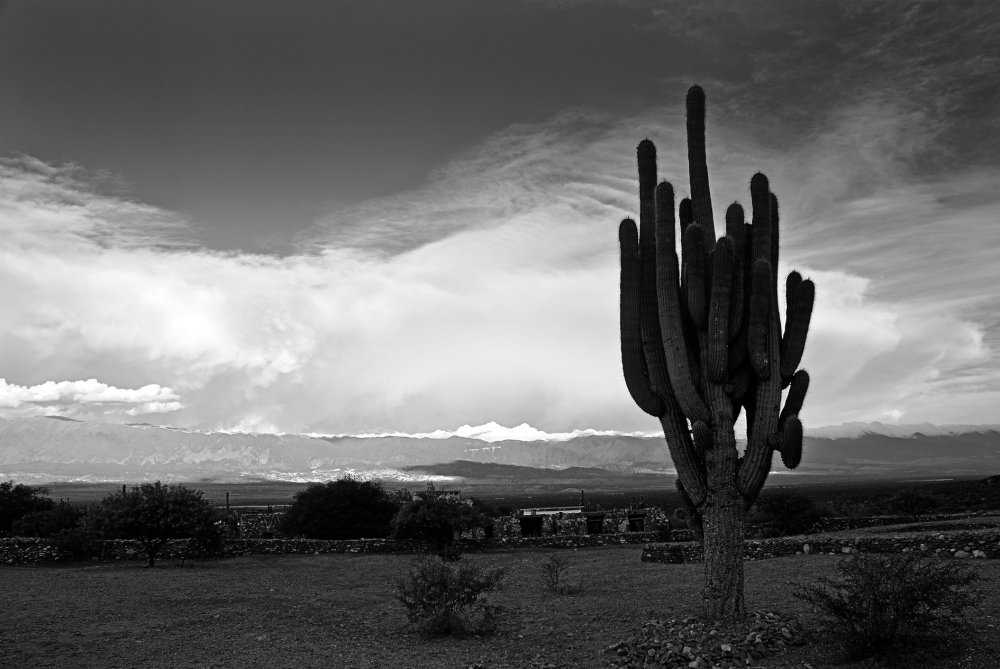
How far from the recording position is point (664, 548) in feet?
84.8

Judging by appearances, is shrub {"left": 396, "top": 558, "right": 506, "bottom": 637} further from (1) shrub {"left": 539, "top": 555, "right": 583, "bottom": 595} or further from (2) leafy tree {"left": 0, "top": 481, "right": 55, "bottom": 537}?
(2) leafy tree {"left": 0, "top": 481, "right": 55, "bottom": 537}

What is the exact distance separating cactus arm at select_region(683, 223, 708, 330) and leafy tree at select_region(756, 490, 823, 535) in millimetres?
21839

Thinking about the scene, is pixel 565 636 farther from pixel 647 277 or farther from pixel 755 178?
pixel 755 178

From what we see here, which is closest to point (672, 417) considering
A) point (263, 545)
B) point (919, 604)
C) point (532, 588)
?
point (919, 604)

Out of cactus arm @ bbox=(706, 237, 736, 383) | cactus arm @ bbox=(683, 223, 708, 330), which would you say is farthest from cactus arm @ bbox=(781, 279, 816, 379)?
cactus arm @ bbox=(683, 223, 708, 330)

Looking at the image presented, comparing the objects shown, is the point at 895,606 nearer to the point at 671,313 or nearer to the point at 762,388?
the point at 762,388

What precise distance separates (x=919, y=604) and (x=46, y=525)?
3531cm

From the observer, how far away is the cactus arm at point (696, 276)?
14070mm

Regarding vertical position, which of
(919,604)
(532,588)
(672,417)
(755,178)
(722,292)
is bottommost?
(532,588)

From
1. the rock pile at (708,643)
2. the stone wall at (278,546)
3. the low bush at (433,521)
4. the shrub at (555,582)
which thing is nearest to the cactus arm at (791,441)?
the rock pile at (708,643)

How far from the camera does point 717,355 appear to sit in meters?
13.6

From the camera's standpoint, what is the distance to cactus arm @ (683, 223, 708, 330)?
14.1 m

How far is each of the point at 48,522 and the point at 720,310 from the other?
33.0m

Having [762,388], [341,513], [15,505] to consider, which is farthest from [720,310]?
[15,505]
